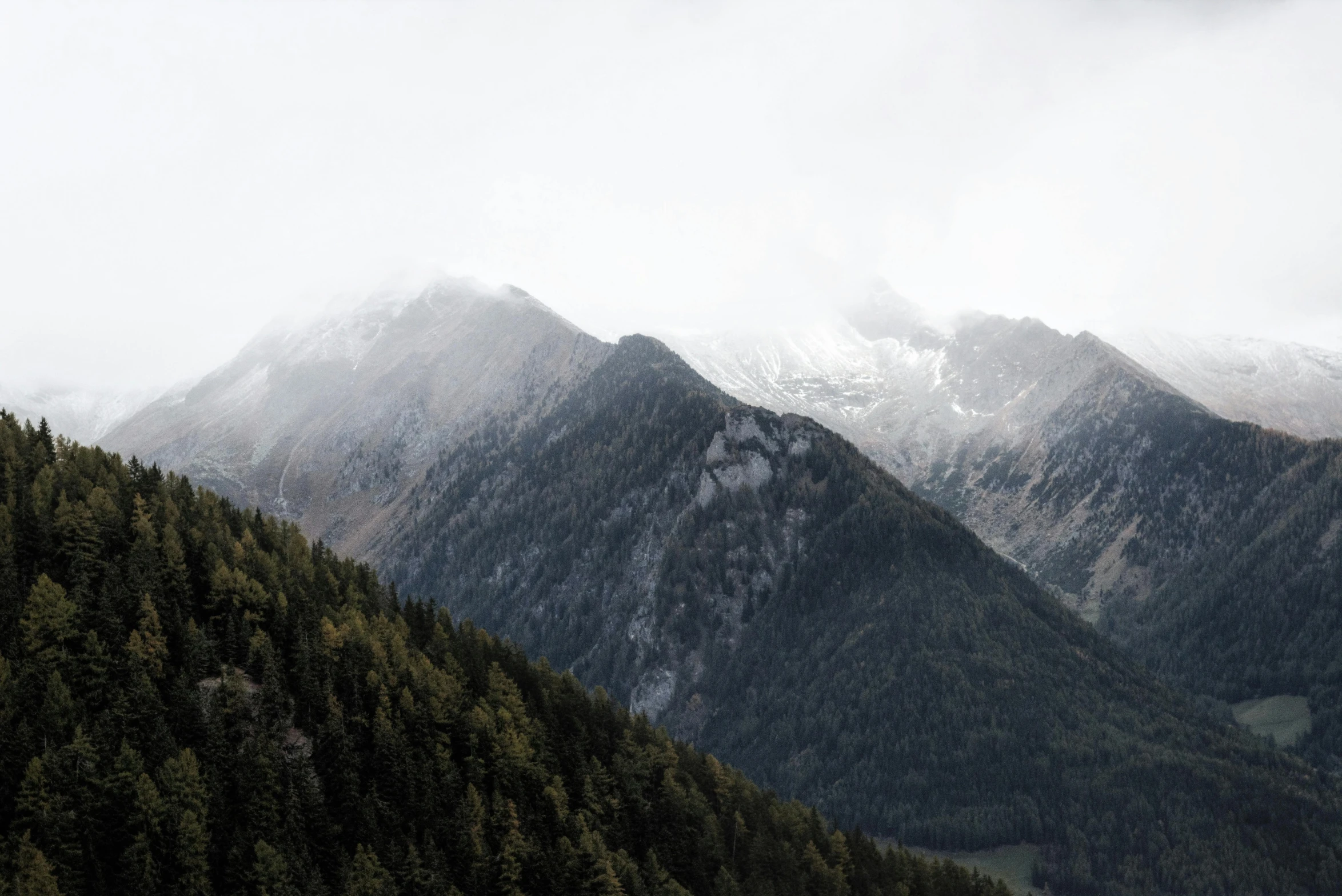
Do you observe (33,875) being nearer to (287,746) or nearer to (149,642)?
(287,746)

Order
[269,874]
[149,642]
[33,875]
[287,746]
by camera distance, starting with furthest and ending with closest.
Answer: [287,746], [149,642], [269,874], [33,875]

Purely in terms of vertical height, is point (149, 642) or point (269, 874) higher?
point (149, 642)

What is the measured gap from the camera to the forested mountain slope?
9519 cm

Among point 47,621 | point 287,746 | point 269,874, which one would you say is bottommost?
point 269,874

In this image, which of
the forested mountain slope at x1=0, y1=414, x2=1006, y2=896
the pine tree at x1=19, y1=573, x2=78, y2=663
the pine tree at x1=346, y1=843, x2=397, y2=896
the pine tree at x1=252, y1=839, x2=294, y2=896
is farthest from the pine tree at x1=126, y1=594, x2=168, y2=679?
the pine tree at x1=346, y1=843, x2=397, y2=896

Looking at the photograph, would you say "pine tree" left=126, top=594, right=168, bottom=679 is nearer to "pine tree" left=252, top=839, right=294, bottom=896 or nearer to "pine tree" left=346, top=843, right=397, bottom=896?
"pine tree" left=252, top=839, right=294, bottom=896

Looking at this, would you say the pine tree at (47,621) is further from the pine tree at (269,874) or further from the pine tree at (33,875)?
the pine tree at (269,874)

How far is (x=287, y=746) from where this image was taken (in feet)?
360

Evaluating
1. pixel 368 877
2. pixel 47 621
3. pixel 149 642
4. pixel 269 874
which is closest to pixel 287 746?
pixel 368 877

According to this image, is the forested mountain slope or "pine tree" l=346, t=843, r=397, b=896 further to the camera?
"pine tree" l=346, t=843, r=397, b=896

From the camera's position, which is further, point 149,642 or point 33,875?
point 149,642

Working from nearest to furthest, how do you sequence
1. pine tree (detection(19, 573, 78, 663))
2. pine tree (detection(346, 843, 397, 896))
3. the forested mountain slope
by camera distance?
the forested mountain slope → pine tree (detection(346, 843, 397, 896)) → pine tree (detection(19, 573, 78, 663))

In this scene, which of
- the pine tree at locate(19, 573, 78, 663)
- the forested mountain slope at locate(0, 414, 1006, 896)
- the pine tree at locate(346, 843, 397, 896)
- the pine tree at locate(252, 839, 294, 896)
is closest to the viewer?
the forested mountain slope at locate(0, 414, 1006, 896)

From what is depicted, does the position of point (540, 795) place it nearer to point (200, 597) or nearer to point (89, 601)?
point (200, 597)
